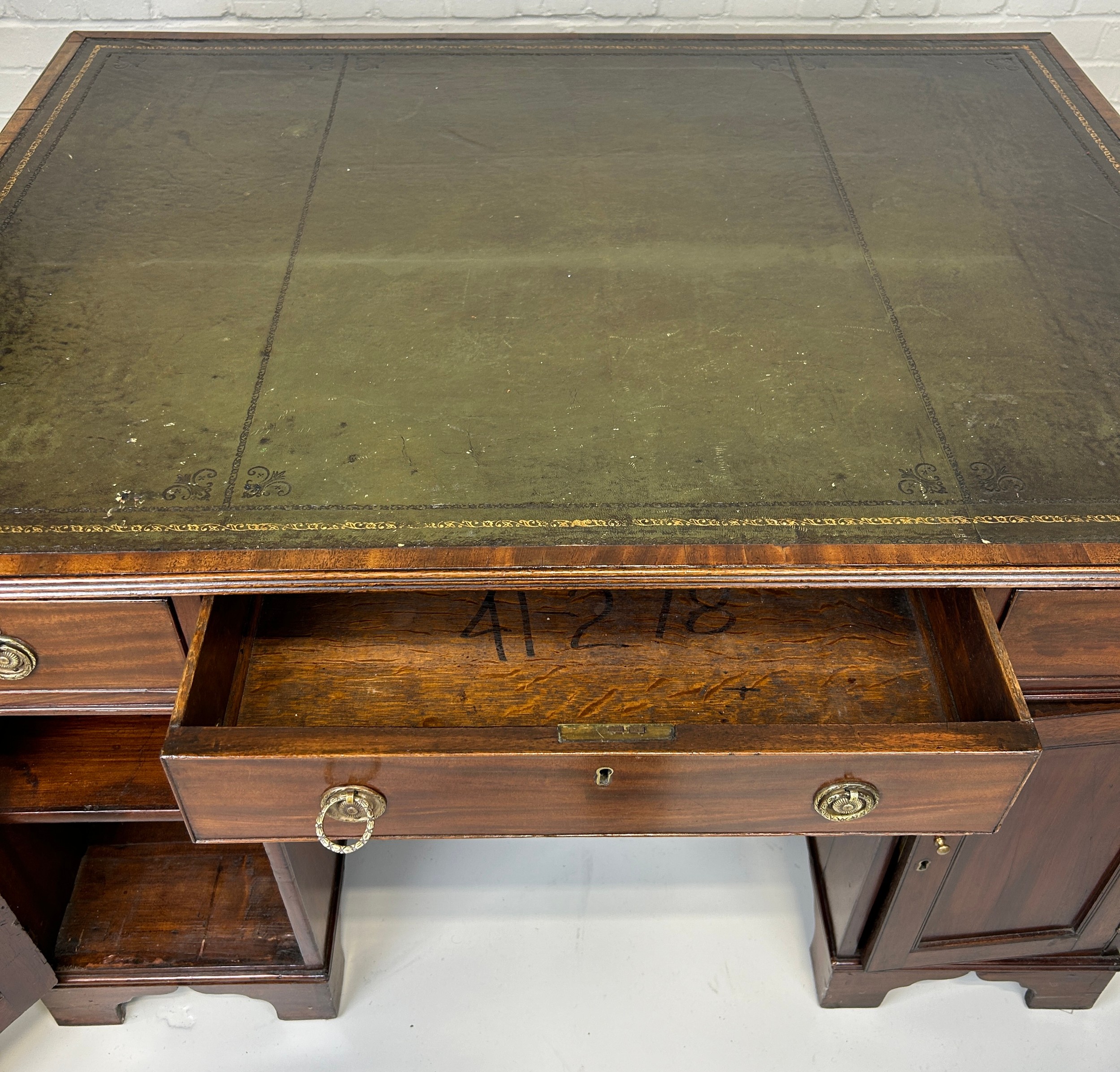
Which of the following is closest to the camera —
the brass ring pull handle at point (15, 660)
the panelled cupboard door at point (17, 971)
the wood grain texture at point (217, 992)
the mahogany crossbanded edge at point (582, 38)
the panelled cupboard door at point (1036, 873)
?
the brass ring pull handle at point (15, 660)

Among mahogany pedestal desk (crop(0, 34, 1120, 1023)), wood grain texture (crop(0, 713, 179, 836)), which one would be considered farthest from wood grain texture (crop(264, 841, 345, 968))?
wood grain texture (crop(0, 713, 179, 836))

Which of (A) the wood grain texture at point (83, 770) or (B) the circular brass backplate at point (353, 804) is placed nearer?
(B) the circular brass backplate at point (353, 804)

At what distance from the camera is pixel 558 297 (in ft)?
3.68

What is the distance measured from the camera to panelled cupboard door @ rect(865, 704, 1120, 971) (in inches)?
42.0

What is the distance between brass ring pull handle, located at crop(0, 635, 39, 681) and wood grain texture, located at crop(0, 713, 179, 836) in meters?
0.20

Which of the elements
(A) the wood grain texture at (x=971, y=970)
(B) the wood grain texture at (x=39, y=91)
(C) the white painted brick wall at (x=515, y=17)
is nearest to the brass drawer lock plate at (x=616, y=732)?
(A) the wood grain texture at (x=971, y=970)

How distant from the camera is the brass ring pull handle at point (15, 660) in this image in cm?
93

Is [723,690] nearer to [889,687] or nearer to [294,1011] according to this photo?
[889,687]

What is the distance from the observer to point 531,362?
1041 millimetres

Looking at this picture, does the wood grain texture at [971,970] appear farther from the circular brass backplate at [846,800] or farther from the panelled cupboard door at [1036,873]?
the circular brass backplate at [846,800]

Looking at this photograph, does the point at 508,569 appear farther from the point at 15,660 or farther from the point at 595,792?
the point at 15,660

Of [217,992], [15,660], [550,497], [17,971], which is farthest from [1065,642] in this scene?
[17,971]

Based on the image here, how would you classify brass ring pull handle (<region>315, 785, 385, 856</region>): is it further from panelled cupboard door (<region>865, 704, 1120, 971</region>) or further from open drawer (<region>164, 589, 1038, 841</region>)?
panelled cupboard door (<region>865, 704, 1120, 971</region>)

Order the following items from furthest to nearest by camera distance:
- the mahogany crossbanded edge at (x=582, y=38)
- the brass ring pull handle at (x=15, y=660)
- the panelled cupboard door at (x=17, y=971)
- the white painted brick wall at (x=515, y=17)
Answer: the white painted brick wall at (x=515, y=17) < the mahogany crossbanded edge at (x=582, y=38) < the panelled cupboard door at (x=17, y=971) < the brass ring pull handle at (x=15, y=660)
